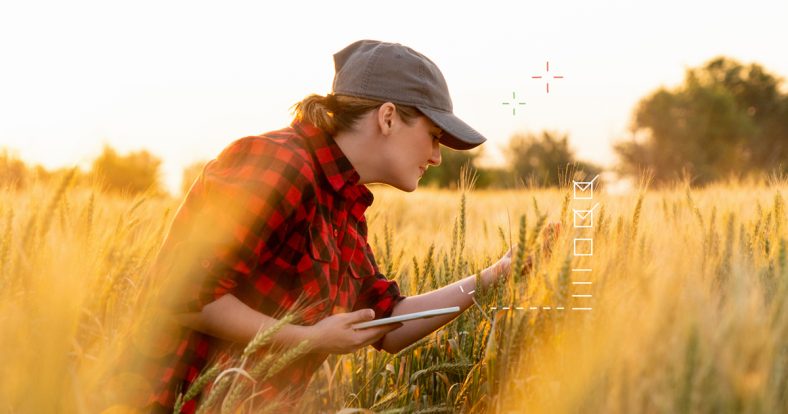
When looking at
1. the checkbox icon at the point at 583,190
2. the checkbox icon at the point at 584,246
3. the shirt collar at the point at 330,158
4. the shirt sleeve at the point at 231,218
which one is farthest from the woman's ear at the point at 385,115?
the checkbox icon at the point at 584,246

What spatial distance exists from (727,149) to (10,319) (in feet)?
121

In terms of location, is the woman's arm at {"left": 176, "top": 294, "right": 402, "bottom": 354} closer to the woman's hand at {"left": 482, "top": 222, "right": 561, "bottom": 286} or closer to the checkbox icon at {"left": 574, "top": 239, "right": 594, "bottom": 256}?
the woman's hand at {"left": 482, "top": 222, "right": 561, "bottom": 286}

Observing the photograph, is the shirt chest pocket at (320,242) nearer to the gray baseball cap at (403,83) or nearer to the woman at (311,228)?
the woman at (311,228)

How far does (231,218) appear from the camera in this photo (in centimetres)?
165

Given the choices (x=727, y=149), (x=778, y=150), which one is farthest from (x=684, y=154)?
(x=778, y=150)

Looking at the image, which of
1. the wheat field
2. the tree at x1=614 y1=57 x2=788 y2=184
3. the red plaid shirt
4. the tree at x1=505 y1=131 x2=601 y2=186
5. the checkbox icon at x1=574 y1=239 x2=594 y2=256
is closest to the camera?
the wheat field

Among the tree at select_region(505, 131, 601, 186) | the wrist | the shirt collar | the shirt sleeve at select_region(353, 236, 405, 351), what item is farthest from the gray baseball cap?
the tree at select_region(505, 131, 601, 186)

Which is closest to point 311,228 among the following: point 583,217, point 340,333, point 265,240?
point 265,240

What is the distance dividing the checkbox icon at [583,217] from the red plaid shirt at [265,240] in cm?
59

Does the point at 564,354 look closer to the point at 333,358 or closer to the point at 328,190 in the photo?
the point at 328,190

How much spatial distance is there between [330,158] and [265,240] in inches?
13.3

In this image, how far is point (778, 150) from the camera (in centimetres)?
3712

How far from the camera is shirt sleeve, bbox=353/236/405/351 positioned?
7.16 feet

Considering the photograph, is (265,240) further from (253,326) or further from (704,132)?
(704,132)
